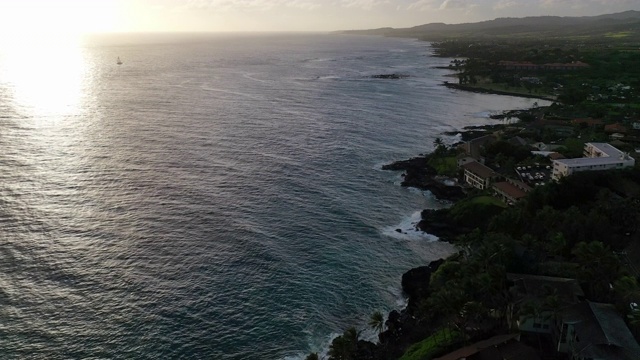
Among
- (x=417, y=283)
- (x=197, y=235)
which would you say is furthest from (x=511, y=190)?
(x=197, y=235)

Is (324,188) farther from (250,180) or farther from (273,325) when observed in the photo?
(273,325)

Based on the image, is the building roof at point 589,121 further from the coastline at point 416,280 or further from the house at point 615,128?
the coastline at point 416,280

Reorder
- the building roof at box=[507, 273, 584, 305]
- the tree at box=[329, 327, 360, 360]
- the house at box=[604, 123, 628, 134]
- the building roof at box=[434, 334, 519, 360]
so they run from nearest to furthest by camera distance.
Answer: the tree at box=[329, 327, 360, 360] < the building roof at box=[434, 334, 519, 360] < the building roof at box=[507, 273, 584, 305] < the house at box=[604, 123, 628, 134]

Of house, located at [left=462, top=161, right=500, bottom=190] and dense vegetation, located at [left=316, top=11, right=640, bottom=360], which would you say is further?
house, located at [left=462, top=161, right=500, bottom=190]

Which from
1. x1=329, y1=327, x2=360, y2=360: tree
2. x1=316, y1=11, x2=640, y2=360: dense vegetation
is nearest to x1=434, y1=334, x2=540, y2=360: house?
x1=316, y1=11, x2=640, y2=360: dense vegetation

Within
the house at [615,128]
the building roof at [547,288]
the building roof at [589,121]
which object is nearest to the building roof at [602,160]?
the house at [615,128]

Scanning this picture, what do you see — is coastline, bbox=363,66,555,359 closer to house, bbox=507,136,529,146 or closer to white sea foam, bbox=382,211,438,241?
white sea foam, bbox=382,211,438,241

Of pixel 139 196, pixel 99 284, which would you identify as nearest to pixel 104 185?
pixel 139 196
